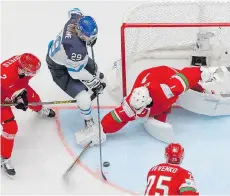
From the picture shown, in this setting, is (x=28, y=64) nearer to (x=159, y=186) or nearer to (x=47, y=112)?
(x=47, y=112)

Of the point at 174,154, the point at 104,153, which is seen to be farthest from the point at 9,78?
the point at 174,154

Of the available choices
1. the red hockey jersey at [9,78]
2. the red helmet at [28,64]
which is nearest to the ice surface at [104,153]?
the red hockey jersey at [9,78]

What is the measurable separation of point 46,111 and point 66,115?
0.45 ft

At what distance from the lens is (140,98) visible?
2.96m

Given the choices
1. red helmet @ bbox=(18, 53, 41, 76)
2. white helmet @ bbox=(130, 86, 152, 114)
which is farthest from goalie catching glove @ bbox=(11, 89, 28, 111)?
white helmet @ bbox=(130, 86, 152, 114)

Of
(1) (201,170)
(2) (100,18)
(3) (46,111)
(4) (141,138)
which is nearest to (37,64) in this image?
(3) (46,111)

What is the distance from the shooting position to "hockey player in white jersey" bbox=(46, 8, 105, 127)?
2941 mm

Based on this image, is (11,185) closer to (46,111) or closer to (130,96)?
(46,111)

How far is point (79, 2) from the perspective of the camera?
4.58 meters

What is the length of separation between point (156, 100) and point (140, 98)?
16cm

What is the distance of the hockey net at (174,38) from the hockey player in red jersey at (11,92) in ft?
2.04

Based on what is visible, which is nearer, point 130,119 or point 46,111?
point 130,119

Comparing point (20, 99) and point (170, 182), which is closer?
point (170, 182)

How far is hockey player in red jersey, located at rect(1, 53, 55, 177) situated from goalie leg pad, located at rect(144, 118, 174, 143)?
750 mm
